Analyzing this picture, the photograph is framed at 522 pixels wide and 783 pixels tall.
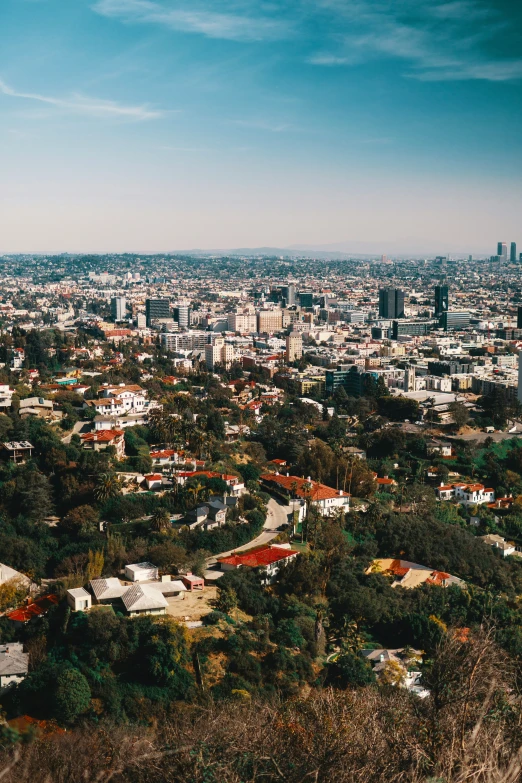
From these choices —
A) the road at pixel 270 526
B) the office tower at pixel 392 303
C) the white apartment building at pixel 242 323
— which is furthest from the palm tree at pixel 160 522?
the office tower at pixel 392 303

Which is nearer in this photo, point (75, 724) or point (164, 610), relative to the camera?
point (75, 724)

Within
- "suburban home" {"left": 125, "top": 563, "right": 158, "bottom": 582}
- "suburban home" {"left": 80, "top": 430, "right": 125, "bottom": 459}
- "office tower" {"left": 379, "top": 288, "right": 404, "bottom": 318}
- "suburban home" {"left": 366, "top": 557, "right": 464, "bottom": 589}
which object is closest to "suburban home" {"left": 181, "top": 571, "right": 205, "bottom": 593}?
"suburban home" {"left": 125, "top": 563, "right": 158, "bottom": 582}

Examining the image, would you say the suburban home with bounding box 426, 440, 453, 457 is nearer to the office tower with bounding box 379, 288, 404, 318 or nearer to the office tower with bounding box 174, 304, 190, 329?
the office tower with bounding box 174, 304, 190, 329

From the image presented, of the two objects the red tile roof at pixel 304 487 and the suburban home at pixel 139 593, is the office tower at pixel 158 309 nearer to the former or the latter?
the red tile roof at pixel 304 487

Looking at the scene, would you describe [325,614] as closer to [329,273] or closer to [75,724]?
[75,724]

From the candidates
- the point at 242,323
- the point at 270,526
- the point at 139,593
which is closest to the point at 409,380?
the point at 270,526

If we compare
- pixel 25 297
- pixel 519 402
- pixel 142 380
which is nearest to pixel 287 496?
pixel 142 380
